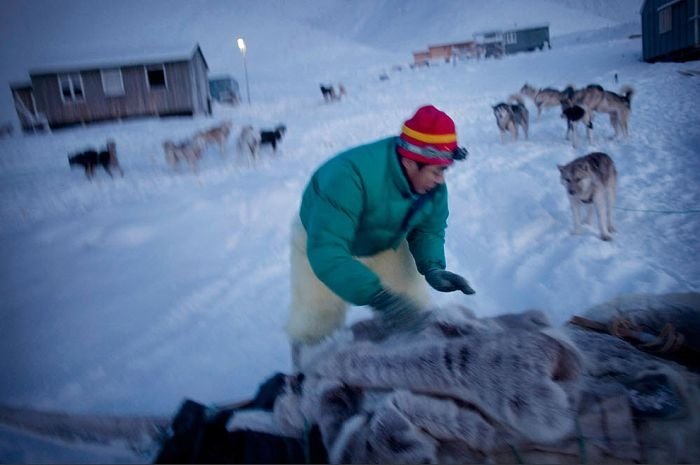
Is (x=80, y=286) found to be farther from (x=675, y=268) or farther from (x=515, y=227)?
(x=675, y=268)

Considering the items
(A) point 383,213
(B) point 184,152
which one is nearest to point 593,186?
(A) point 383,213

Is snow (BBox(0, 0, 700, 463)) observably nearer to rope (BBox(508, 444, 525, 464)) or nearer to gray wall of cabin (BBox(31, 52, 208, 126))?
gray wall of cabin (BBox(31, 52, 208, 126))

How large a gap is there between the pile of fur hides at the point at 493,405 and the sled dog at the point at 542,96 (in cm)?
194

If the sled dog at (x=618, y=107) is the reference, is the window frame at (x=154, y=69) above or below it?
above

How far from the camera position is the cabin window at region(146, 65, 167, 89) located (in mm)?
2217

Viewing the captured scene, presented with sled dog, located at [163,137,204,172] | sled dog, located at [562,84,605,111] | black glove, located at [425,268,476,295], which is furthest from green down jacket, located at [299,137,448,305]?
sled dog, located at [562,84,605,111]

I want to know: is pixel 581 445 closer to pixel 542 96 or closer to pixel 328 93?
pixel 328 93

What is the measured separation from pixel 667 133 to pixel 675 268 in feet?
2.06

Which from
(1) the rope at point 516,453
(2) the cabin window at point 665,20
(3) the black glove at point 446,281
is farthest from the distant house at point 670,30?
(1) the rope at point 516,453

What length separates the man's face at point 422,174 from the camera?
52.5 inches

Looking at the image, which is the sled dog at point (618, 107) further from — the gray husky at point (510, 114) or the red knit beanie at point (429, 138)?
the red knit beanie at point (429, 138)

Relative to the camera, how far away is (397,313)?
1308 mm

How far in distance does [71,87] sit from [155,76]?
0.39 metres

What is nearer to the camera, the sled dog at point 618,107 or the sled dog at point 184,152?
the sled dog at point 618,107
